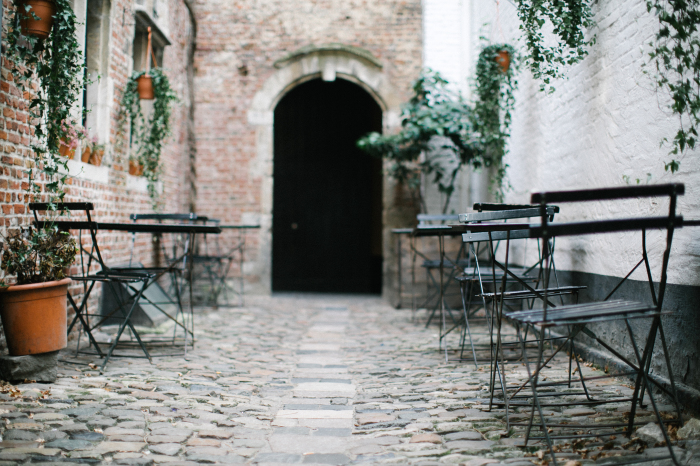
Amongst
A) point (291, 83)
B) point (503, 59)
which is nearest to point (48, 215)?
point (503, 59)

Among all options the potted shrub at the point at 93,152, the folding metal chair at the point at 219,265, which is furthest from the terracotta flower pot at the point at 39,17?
the folding metal chair at the point at 219,265

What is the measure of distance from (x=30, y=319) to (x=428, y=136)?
4.80 meters

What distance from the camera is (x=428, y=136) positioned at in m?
6.72

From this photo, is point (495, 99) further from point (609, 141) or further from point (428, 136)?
point (609, 141)

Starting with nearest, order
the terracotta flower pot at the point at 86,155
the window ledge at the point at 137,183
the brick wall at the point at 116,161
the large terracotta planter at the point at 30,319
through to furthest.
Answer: the large terracotta planter at the point at 30,319 < the brick wall at the point at 116,161 < the terracotta flower pot at the point at 86,155 < the window ledge at the point at 137,183

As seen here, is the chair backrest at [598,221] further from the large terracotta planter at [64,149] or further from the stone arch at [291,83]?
the stone arch at [291,83]

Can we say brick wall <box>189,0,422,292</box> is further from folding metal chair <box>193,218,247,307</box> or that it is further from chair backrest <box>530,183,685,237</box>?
chair backrest <box>530,183,685,237</box>

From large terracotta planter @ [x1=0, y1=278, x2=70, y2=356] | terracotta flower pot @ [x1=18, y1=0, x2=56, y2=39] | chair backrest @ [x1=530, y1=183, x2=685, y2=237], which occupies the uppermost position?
terracotta flower pot @ [x1=18, y1=0, x2=56, y2=39]

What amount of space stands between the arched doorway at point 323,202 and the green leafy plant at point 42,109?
5.55 meters

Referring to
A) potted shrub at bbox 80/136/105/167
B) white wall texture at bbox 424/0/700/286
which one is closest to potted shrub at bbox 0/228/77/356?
potted shrub at bbox 80/136/105/167

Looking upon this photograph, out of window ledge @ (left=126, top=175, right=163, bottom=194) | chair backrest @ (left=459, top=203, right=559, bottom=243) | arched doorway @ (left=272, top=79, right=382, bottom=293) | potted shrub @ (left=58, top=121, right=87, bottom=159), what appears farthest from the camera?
arched doorway @ (left=272, top=79, right=382, bottom=293)

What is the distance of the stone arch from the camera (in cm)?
800

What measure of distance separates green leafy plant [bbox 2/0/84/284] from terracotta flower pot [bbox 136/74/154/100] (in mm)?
1837

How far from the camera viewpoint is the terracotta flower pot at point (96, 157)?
4.99 meters
